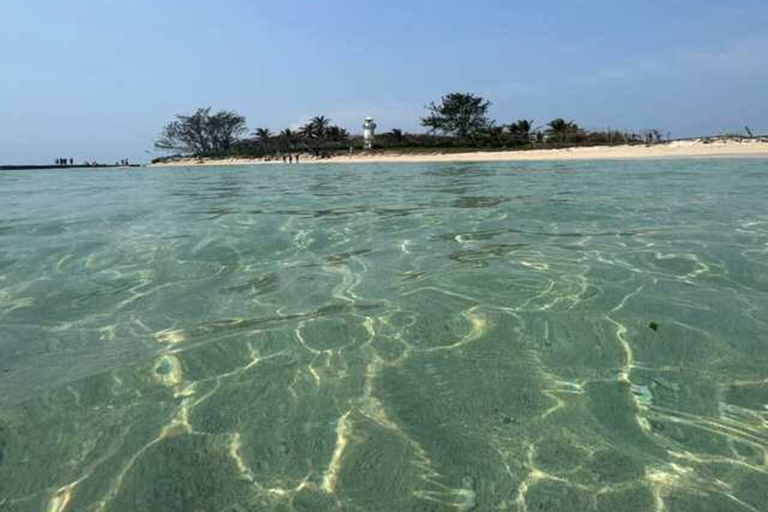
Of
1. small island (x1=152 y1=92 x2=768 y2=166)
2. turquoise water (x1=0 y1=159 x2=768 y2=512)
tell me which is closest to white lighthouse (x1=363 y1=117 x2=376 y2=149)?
small island (x1=152 y1=92 x2=768 y2=166)

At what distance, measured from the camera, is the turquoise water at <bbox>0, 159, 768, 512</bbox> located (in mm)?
1846

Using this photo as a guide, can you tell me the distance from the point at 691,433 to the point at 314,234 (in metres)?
5.32

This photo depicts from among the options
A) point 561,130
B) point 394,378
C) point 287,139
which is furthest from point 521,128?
point 394,378

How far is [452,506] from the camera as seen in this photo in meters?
1.73

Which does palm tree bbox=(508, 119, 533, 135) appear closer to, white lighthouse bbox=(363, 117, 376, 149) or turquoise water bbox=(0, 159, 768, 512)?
white lighthouse bbox=(363, 117, 376, 149)

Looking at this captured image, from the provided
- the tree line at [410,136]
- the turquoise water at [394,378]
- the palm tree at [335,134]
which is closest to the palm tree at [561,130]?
the tree line at [410,136]

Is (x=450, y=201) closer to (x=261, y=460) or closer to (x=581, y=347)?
(x=581, y=347)

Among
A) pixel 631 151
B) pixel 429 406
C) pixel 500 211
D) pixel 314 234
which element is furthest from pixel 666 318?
pixel 631 151

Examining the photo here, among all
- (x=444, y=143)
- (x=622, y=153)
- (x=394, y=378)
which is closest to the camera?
(x=394, y=378)

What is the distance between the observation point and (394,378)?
2.61 meters

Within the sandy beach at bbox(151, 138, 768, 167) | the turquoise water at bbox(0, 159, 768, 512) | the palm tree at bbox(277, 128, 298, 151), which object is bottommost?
the turquoise water at bbox(0, 159, 768, 512)

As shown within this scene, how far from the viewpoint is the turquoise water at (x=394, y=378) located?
1.85 metres

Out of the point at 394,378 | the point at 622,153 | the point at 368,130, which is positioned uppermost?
the point at 368,130

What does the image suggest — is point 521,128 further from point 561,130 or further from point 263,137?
point 263,137
